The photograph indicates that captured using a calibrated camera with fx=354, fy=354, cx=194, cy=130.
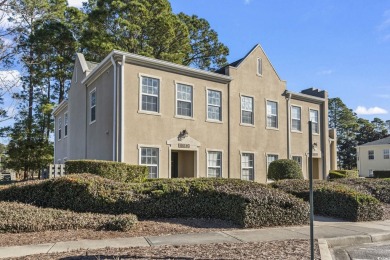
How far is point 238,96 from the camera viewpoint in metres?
19.5

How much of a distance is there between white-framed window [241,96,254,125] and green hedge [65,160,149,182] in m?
7.84

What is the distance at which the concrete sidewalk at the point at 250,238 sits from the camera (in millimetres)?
6254

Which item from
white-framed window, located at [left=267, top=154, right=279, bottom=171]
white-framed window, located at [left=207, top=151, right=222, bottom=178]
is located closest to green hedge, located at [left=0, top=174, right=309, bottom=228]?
white-framed window, located at [left=207, top=151, right=222, bottom=178]

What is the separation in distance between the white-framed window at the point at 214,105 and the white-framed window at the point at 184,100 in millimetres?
1187

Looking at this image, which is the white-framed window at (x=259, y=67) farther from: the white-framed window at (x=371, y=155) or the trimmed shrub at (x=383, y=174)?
the white-framed window at (x=371, y=155)

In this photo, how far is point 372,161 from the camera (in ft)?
152

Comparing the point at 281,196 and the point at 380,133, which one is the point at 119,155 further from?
the point at 380,133

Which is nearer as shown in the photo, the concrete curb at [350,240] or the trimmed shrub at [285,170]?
the concrete curb at [350,240]

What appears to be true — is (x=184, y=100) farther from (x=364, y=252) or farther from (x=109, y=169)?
(x=364, y=252)

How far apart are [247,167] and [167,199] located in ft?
35.5

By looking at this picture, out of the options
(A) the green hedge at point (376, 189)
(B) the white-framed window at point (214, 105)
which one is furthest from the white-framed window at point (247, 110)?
(A) the green hedge at point (376, 189)

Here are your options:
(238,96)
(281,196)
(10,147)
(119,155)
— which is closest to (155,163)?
(119,155)

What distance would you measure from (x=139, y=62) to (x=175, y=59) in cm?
1598

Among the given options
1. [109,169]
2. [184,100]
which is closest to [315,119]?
[184,100]
